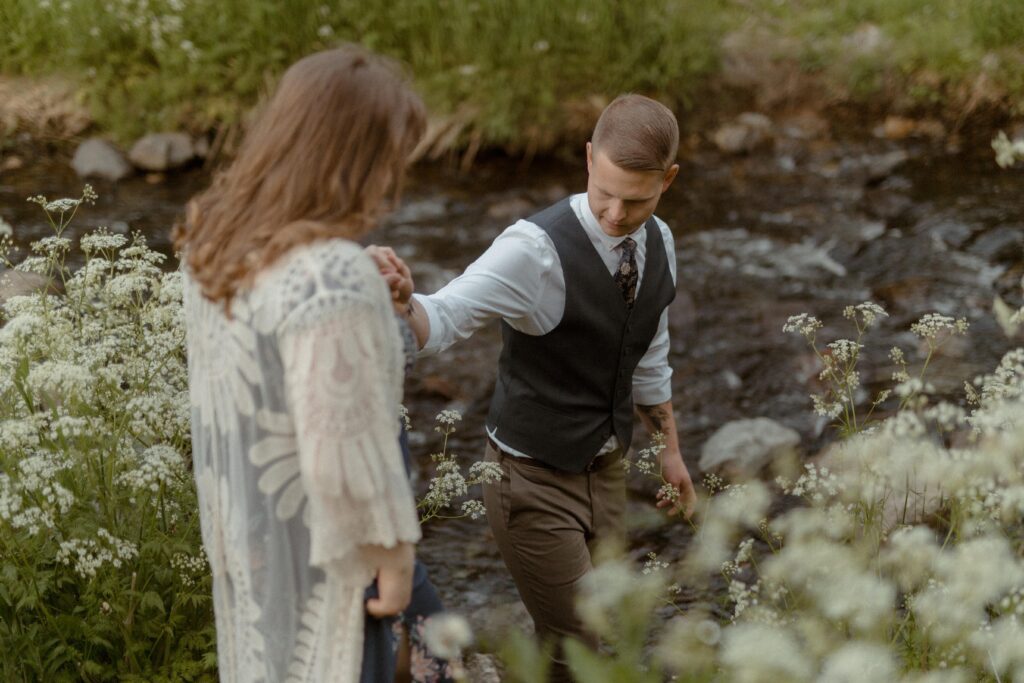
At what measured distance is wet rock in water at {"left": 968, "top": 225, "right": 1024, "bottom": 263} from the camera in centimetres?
640

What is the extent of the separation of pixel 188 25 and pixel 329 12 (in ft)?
3.40

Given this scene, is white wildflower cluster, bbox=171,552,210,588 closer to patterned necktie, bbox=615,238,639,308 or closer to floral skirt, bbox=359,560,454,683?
floral skirt, bbox=359,560,454,683

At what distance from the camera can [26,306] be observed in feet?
9.10

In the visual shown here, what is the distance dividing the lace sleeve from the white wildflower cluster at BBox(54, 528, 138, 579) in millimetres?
918

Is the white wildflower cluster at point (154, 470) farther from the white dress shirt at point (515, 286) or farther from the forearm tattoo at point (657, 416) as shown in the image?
the forearm tattoo at point (657, 416)

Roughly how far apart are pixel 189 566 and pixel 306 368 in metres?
1.22

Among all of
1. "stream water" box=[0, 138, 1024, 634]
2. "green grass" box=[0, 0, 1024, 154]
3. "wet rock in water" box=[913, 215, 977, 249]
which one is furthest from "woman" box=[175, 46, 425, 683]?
"green grass" box=[0, 0, 1024, 154]

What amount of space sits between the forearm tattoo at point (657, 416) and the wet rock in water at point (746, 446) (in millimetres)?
1829

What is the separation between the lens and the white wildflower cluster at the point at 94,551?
95.4 inches

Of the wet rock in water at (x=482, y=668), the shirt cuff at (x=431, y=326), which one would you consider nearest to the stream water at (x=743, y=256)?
the wet rock in water at (x=482, y=668)

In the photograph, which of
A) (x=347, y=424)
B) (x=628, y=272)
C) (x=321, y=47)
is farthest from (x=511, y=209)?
(x=347, y=424)

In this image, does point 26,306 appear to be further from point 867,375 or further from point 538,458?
point 867,375

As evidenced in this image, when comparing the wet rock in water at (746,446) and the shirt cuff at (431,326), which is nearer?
the shirt cuff at (431,326)

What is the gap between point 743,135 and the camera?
27.2 ft
